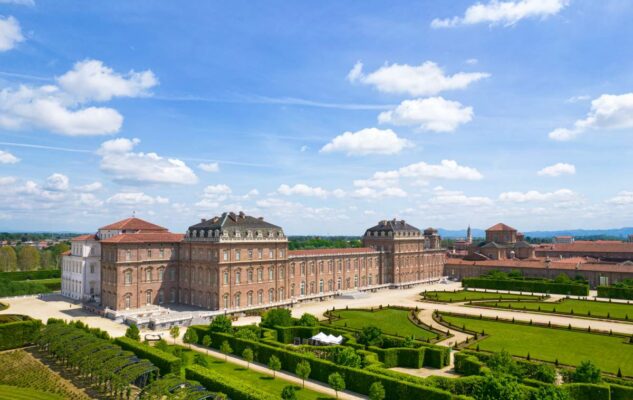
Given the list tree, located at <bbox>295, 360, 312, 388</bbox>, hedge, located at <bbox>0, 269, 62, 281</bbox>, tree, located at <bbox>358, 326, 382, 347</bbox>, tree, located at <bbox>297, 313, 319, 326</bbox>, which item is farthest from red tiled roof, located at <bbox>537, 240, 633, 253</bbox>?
hedge, located at <bbox>0, 269, 62, 281</bbox>

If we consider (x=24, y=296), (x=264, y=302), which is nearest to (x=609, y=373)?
(x=264, y=302)

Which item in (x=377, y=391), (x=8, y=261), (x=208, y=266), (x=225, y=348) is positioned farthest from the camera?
(x=8, y=261)

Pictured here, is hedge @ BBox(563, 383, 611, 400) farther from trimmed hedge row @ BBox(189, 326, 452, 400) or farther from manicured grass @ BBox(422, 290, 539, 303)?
manicured grass @ BBox(422, 290, 539, 303)

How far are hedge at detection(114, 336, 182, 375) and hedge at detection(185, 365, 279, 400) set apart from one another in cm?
138

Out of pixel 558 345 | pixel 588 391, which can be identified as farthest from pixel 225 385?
pixel 558 345

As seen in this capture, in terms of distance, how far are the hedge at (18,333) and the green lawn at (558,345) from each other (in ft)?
155

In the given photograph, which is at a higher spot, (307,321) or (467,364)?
(307,321)

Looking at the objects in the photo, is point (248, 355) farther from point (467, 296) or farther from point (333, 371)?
point (467, 296)

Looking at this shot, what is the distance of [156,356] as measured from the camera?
37281 mm

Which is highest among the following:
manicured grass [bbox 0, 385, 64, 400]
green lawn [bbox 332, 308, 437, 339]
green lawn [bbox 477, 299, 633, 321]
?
manicured grass [bbox 0, 385, 64, 400]

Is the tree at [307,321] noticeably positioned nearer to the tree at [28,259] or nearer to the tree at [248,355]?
the tree at [248,355]

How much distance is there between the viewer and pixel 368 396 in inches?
1341

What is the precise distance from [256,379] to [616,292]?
7760cm

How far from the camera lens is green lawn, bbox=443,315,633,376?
42.8 metres
